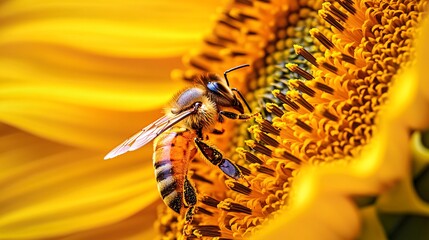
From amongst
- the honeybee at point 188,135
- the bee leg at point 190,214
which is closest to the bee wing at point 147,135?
the honeybee at point 188,135

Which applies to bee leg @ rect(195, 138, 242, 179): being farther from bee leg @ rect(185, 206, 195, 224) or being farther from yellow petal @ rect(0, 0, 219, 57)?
yellow petal @ rect(0, 0, 219, 57)

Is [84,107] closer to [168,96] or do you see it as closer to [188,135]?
[168,96]

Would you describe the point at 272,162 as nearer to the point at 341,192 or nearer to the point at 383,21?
the point at 383,21

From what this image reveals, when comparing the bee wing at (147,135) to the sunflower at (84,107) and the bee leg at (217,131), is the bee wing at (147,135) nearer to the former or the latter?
the bee leg at (217,131)

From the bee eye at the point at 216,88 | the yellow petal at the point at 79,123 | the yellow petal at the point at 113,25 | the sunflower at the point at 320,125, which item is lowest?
the sunflower at the point at 320,125

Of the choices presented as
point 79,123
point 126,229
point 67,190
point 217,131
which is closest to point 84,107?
point 79,123

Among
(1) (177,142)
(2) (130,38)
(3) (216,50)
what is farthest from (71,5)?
(1) (177,142)

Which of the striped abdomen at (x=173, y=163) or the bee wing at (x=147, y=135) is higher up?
the bee wing at (x=147, y=135)
